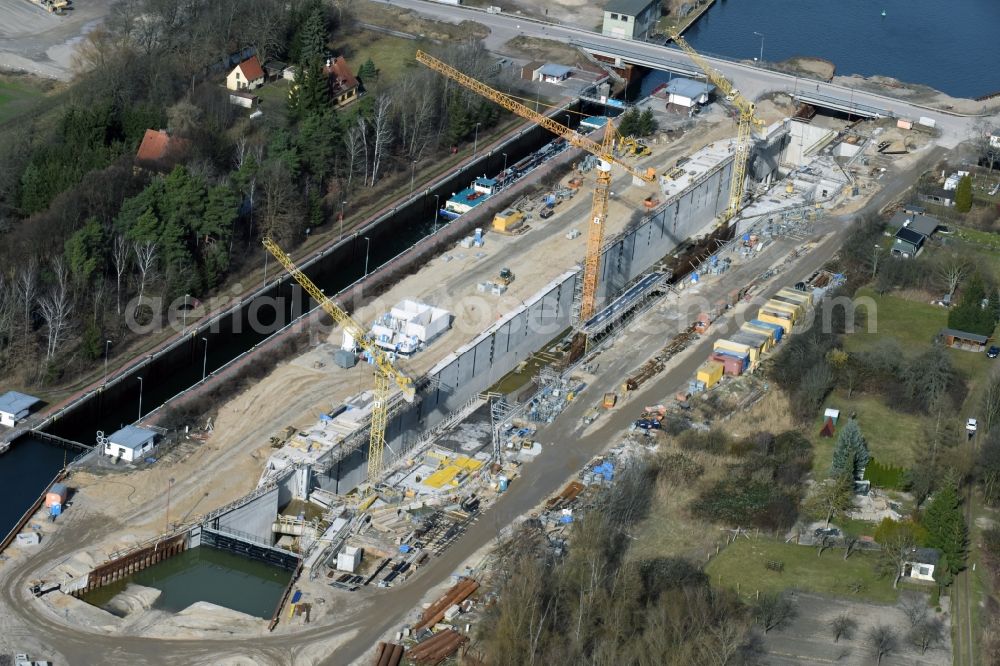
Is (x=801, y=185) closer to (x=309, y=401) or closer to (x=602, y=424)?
(x=602, y=424)

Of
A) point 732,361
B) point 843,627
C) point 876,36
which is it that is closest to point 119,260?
point 732,361

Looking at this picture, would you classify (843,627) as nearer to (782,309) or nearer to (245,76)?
(782,309)

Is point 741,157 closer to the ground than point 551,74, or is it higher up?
higher up

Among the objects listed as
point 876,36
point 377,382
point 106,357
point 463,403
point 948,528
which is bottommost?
point 463,403

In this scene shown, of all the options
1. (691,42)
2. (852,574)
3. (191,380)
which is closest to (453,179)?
(191,380)

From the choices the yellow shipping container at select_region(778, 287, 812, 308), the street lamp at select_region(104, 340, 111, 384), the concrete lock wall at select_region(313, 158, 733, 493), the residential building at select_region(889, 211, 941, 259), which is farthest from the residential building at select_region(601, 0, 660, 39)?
the street lamp at select_region(104, 340, 111, 384)

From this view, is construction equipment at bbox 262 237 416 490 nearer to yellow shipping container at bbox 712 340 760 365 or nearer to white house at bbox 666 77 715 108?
yellow shipping container at bbox 712 340 760 365
